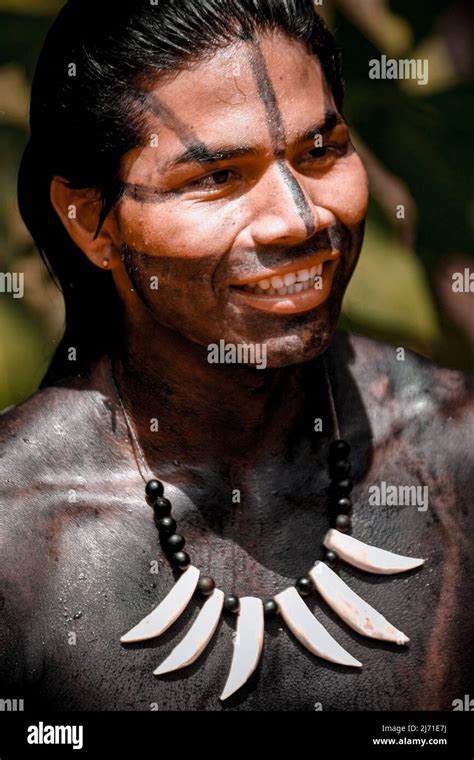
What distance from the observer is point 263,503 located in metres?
4.03

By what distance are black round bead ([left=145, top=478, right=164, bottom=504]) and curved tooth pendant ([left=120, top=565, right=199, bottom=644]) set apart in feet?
0.78

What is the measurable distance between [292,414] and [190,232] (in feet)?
2.35

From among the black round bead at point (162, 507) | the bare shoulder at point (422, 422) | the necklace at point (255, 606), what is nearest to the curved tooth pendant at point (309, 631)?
the necklace at point (255, 606)

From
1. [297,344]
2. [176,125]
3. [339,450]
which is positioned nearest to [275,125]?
[176,125]

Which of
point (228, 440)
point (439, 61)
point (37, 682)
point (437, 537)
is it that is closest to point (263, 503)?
point (228, 440)

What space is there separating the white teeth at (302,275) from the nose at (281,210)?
0.10 meters

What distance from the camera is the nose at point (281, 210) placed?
3561mm

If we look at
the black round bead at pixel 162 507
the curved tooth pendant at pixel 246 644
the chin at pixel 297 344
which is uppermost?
the chin at pixel 297 344

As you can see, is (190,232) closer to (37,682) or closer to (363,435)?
(363,435)

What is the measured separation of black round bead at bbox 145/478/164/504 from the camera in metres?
3.90

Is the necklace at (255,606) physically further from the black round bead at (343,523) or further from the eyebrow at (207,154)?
the eyebrow at (207,154)

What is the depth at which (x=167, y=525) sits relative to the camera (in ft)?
12.7

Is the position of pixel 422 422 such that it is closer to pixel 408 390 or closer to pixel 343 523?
pixel 408 390

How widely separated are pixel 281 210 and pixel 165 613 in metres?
1.09
